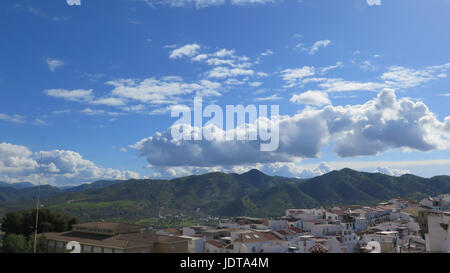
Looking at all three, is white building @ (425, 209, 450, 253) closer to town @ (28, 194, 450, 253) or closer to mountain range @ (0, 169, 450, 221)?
town @ (28, 194, 450, 253)

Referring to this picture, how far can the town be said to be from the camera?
1452 inches

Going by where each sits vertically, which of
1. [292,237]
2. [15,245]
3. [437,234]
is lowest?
[292,237]

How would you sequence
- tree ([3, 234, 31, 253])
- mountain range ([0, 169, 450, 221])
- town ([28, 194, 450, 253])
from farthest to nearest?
mountain range ([0, 169, 450, 221])
tree ([3, 234, 31, 253])
town ([28, 194, 450, 253])

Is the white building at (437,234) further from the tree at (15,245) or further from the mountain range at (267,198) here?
the mountain range at (267,198)

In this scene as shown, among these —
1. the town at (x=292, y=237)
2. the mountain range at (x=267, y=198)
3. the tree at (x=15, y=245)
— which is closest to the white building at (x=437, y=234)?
the town at (x=292, y=237)

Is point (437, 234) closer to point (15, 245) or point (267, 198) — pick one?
point (15, 245)

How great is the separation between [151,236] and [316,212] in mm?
49919

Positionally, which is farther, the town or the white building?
the town

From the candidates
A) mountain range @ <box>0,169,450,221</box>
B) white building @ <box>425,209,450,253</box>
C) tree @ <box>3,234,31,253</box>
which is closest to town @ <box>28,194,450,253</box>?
white building @ <box>425,209,450,253</box>

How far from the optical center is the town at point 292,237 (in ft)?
121

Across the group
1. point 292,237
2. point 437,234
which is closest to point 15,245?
point 292,237

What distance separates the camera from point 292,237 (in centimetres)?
5844

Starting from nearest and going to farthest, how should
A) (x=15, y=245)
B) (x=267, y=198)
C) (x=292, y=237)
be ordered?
(x=15, y=245) → (x=292, y=237) → (x=267, y=198)
